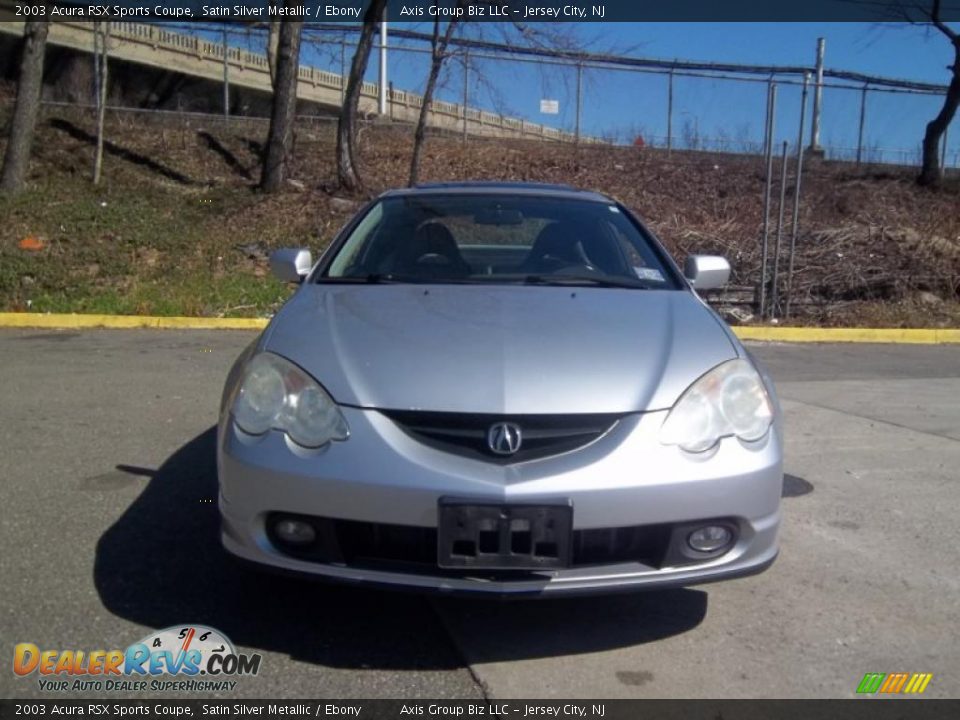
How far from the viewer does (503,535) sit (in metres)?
2.81

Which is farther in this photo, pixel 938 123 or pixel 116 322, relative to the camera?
pixel 938 123

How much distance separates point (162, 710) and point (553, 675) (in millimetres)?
1155

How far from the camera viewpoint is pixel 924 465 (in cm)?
555

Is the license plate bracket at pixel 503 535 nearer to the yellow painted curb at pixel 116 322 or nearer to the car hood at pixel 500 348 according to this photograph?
the car hood at pixel 500 348

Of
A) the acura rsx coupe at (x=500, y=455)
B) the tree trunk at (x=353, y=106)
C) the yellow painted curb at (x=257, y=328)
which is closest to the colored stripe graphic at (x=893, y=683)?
the acura rsx coupe at (x=500, y=455)

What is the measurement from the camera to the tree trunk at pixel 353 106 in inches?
601

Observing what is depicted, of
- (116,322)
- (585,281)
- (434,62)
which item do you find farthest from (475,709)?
(434,62)

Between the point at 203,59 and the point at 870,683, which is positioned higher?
the point at 203,59

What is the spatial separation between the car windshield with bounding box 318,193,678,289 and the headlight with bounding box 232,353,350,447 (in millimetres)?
1018

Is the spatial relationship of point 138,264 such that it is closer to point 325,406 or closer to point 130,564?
point 130,564

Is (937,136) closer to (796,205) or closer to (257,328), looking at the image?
(796,205)

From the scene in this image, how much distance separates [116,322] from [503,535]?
9007 mm

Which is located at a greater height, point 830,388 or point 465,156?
point 465,156

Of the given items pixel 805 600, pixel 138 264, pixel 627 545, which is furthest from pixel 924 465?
pixel 138 264
